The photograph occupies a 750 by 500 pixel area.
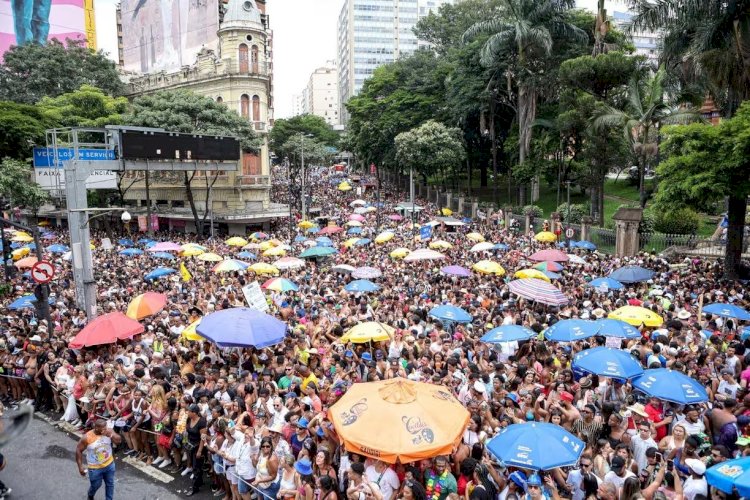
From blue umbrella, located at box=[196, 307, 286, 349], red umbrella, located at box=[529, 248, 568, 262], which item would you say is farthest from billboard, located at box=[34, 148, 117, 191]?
red umbrella, located at box=[529, 248, 568, 262]

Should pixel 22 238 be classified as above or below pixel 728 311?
below

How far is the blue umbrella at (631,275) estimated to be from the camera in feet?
Result: 52.5

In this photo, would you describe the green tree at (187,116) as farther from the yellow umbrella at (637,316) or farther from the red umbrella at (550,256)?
the yellow umbrella at (637,316)

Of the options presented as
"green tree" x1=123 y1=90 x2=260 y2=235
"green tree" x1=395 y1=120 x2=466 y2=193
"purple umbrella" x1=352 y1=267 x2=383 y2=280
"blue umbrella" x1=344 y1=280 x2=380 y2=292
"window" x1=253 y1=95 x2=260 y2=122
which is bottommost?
"blue umbrella" x1=344 y1=280 x2=380 y2=292

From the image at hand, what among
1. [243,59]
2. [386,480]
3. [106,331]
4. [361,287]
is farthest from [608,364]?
[243,59]

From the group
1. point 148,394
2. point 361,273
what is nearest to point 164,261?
point 361,273

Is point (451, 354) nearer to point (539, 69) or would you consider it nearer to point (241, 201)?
point (539, 69)

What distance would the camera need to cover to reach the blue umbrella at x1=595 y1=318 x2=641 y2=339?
33.6 feet

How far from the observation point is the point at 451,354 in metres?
10.3

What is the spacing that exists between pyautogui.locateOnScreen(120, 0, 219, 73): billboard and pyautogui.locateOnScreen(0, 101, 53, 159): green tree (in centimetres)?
2991

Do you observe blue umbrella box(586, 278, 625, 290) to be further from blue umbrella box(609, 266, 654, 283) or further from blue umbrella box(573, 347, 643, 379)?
blue umbrella box(573, 347, 643, 379)

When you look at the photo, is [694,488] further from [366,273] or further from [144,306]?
[366,273]

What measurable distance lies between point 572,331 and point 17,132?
29.2 metres

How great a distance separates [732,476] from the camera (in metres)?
5.38
